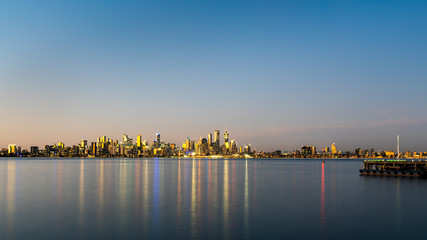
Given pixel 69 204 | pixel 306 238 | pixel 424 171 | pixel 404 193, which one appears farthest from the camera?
pixel 424 171

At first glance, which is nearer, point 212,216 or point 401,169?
point 212,216

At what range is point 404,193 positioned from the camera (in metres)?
50.9

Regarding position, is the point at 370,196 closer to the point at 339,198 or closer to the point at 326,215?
the point at 339,198

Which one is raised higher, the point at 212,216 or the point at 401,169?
the point at 212,216

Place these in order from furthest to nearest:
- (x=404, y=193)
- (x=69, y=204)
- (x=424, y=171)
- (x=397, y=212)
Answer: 1. (x=424, y=171)
2. (x=404, y=193)
3. (x=69, y=204)
4. (x=397, y=212)

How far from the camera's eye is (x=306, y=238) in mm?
25219

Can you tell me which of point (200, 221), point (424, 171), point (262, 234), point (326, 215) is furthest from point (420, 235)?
point (424, 171)

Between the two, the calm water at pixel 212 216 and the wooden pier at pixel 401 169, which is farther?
the wooden pier at pixel 401 169

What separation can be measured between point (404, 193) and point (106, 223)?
4147cm

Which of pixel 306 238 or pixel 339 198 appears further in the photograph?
pixel 339 198

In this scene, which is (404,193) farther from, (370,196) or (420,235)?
(420,235)

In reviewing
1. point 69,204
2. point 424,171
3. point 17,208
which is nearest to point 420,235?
point 69,204

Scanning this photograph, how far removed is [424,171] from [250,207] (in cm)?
5799

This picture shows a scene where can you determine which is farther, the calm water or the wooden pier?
the wooden pier
